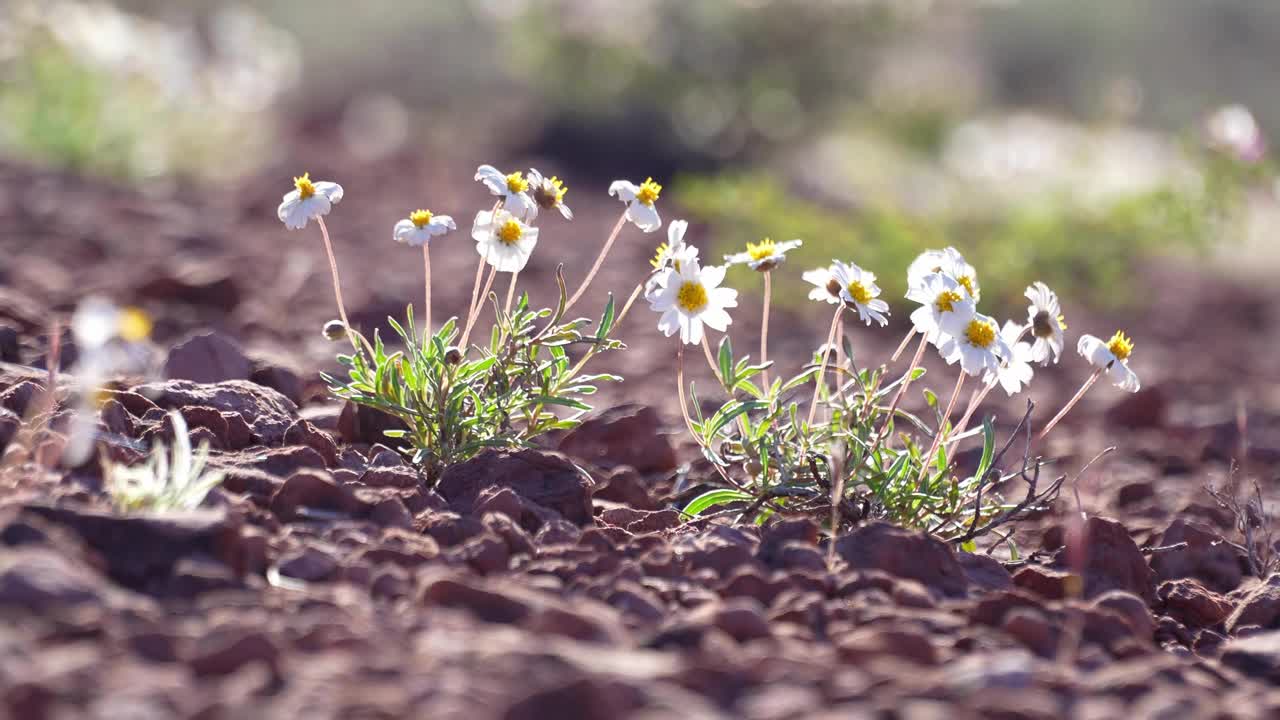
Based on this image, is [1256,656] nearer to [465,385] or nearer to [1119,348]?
[1119,348]

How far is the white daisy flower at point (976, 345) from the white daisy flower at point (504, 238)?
0.79 metres

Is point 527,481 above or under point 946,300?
under

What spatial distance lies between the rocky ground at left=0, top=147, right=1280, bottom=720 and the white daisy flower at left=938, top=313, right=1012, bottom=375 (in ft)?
1.13

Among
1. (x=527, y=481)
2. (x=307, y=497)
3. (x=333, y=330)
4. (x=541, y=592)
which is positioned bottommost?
(x=541, y=592)

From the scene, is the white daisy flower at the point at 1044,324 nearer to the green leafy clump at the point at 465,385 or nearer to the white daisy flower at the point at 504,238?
the green leafy clump at the point at 465,385

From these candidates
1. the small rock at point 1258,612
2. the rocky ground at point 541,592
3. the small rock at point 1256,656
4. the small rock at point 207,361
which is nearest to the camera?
the rocky ground at point 541,592

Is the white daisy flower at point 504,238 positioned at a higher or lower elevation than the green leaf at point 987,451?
higher

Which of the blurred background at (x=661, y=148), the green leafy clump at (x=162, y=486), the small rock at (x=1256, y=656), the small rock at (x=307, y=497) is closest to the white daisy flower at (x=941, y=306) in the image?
the small rock at (x=1256, y=656)

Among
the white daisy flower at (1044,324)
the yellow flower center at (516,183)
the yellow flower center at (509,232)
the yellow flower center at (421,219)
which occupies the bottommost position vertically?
the white daisy flower at (1044,324)

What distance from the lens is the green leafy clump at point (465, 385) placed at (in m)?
2.46

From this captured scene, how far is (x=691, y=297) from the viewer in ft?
7.79

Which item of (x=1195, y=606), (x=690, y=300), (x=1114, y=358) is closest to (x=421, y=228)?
(x=690, y=300)

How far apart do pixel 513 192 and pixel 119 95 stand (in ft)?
21.1

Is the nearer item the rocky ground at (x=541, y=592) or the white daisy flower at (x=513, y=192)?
the rocky ground at (x=541, y=592)
